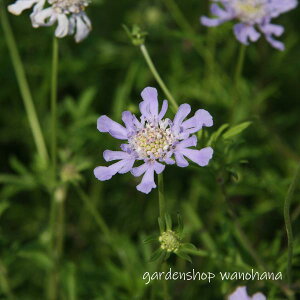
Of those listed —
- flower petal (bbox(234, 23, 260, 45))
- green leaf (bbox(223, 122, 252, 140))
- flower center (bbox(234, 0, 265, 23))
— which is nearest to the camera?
green leaf (bbox(223, 122, 252, 140))

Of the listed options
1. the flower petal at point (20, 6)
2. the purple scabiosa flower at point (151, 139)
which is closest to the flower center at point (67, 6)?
the flower petal at point (20, 6)

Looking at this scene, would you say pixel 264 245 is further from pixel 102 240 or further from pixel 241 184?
pixel 102 240

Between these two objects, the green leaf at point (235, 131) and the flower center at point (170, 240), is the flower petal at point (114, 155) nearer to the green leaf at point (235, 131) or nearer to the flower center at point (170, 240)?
the flower center at point (170, 240)

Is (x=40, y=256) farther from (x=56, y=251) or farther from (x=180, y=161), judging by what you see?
(x=180, y=161)

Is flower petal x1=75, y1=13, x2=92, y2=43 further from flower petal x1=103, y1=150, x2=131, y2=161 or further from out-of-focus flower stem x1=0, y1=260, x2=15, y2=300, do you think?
out-of-focus flower stem x1=0, y1=260, x2=15, y2=300

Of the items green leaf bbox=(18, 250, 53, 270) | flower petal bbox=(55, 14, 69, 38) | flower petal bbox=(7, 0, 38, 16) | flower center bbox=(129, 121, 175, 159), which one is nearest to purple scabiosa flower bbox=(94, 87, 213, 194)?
flower center bbox=(129, 121, 175, 159)

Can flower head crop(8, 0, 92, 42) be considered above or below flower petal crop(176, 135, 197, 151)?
above

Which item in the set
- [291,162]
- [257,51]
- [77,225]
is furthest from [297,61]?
[77,225]


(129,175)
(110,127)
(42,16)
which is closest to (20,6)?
(42,16)
